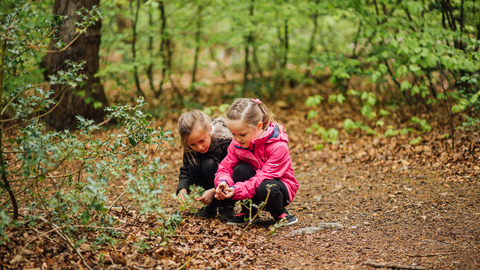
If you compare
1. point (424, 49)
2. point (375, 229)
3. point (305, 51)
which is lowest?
point (375, 229)

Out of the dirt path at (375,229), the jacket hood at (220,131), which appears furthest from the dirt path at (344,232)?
the jacket hood at (220,131)

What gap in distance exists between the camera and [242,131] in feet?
9.04

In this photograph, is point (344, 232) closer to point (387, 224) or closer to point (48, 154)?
point (387, 224)

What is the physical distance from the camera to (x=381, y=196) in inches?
144

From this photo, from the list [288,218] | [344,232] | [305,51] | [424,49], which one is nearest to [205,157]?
[288,218]

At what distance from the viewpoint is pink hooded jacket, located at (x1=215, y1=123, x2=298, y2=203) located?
112 inches

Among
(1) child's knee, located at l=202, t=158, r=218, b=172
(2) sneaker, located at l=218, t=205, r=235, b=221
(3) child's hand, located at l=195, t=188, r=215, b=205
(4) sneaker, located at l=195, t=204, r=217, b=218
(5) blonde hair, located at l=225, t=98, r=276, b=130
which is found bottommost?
(4) sneaker, located at l=195, t=204, r=217, b=218

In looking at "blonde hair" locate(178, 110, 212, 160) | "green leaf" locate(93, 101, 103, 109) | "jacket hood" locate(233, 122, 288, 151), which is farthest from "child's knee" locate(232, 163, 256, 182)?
"green leaf" locate(93, 101, 103, 109)

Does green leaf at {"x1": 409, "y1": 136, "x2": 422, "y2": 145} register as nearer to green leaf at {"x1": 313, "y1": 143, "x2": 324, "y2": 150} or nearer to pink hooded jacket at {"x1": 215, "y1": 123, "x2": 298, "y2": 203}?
green leaf at {"x1": 313, "y1": 143, "x2": 324, "y2": 150}

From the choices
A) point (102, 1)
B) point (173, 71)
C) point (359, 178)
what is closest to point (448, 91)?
point (359, 178)

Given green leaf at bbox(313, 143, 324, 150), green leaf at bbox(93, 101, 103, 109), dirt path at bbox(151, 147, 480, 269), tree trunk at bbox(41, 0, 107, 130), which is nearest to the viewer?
dirt path at bbox(151, 147, 480, 269)

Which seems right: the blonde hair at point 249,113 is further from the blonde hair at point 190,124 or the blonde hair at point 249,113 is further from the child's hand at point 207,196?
the child's hand at point 207,196

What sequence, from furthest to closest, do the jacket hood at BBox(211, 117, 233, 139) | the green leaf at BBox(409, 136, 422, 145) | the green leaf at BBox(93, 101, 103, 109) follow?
1. the green leaf at BBox(93, 101, 103, 109)
2. the green leaf at BBox(409, 136, 422, 145)
3. the jacket hood at BBox(211, 117, 233, 139)

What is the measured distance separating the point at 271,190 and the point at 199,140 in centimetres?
75
